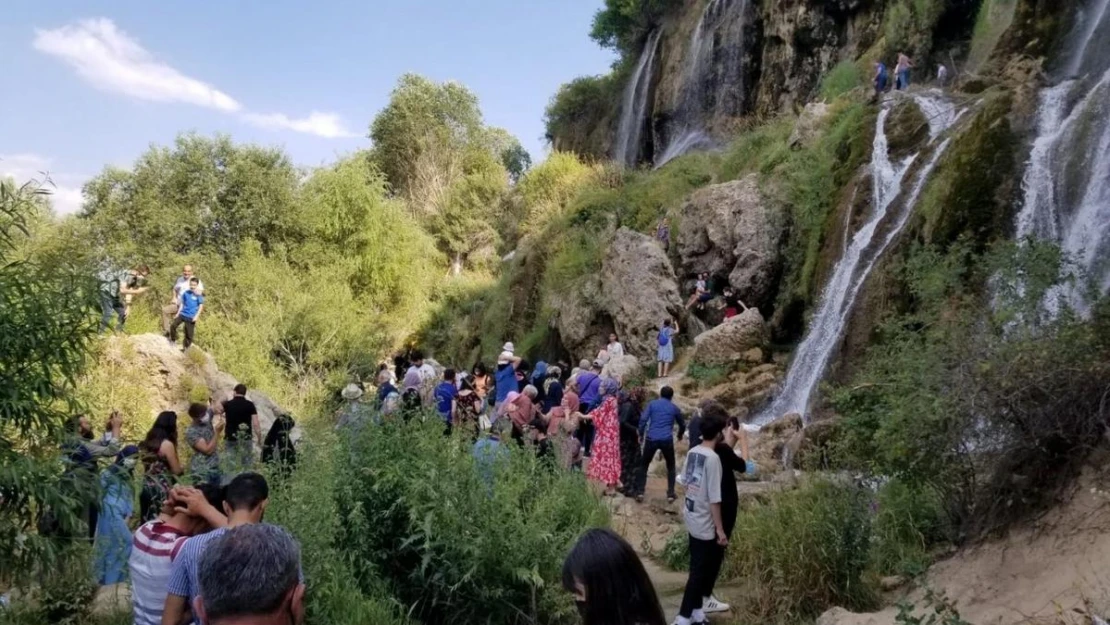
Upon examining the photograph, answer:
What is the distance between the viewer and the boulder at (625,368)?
17.2 metres

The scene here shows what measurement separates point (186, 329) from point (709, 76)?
20.4m

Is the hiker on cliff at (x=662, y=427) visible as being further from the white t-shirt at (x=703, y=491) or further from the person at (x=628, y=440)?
the white t-shirt at (x=703, y=491)

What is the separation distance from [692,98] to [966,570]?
27.0m

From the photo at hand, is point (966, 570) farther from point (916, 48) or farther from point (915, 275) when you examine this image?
point (916, 48)

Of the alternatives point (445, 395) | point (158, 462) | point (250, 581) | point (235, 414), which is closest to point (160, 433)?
point (158, 462)

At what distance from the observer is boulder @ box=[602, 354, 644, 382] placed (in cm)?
1716

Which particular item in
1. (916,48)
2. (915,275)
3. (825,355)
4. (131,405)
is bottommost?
(131,405)

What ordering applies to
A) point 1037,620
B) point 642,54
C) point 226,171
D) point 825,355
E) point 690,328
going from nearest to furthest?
point 1037,620 → point 825,355 → point 690,328 → point 226,171 → point 642,54

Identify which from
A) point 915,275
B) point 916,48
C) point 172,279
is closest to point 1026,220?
point 915,275

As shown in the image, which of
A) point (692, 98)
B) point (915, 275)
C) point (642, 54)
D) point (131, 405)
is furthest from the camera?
point (642, 54)

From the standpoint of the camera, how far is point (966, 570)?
18.6ft

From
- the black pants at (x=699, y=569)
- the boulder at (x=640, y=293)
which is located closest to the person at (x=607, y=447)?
the black pants at (x=699, y=569)

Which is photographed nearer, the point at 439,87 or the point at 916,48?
the point at 916,48

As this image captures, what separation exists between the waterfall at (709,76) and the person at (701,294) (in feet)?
35.5
